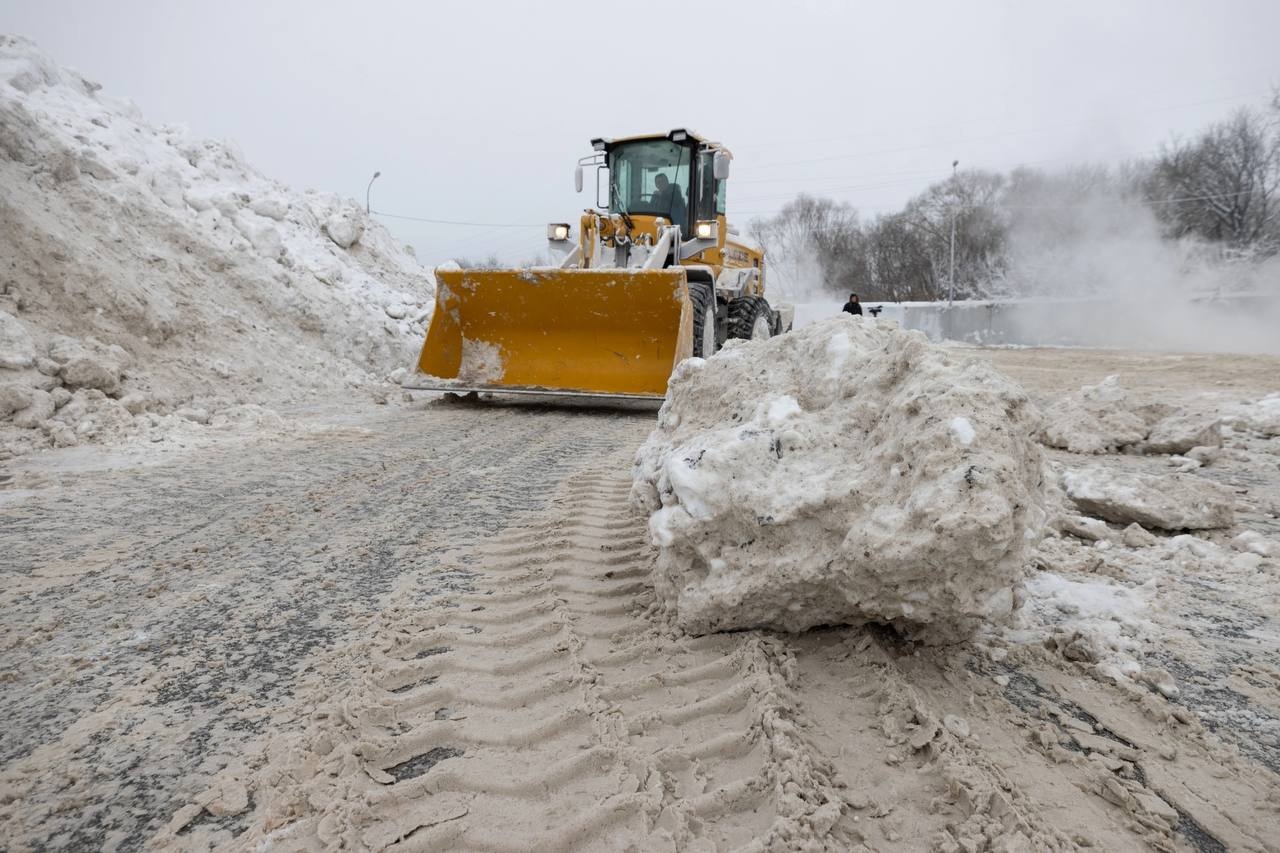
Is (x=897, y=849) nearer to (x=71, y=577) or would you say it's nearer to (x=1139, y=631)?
(x=1139, y=631)

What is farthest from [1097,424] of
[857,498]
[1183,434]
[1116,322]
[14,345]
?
[1116,322]

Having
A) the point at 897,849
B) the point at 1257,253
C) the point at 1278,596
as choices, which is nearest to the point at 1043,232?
the point at 1257,253

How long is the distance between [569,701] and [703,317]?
245 inches

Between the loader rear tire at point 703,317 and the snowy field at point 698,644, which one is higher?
the loader rear tire at point 703,317

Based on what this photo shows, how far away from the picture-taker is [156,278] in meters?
7.46

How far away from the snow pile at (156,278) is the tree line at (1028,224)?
23781 mm

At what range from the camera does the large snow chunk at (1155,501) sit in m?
3.31

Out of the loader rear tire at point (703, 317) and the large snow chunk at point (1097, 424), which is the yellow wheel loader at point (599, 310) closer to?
the loader rear tire at point (703, 317)

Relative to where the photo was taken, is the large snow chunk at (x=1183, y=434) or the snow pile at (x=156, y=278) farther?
the snow pile at (x=156, y=278)

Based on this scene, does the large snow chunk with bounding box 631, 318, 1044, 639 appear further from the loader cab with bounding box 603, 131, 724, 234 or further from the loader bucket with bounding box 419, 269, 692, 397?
the loader cab with bounding box 603, 131, 724, 234

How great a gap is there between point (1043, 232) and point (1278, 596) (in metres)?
32.6

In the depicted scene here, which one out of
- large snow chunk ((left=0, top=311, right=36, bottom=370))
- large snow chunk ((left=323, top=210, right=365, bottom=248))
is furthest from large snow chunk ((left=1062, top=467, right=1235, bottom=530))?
large snow chunk ((left=323, top=210, right=365, bottom=248))

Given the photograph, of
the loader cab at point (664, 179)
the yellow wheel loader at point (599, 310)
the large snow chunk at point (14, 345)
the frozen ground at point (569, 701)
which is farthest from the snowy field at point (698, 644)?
the loader cab at point (664, 179)

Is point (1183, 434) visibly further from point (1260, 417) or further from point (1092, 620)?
point (1092, 620)
